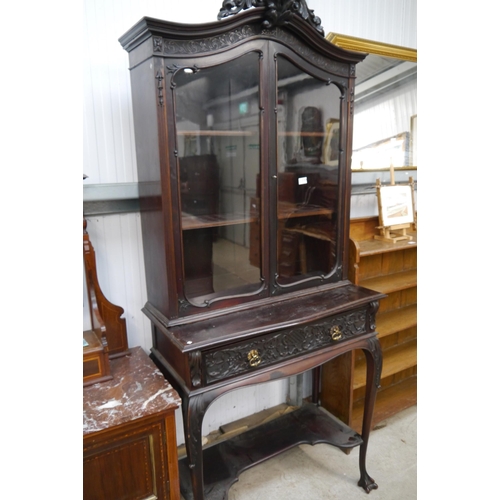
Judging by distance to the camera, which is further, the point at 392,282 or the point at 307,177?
the point at 392,282

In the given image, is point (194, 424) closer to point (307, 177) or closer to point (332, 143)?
point (307, 177)

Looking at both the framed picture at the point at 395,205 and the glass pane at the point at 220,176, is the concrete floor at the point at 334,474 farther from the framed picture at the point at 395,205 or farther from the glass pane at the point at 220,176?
the framed picture at the point at 395,205

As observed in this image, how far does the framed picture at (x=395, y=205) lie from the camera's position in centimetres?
244

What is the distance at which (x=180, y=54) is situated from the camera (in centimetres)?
133

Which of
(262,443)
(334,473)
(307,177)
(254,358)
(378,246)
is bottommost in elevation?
(334,473)

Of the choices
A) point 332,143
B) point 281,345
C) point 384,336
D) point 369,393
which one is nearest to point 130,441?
point 281,345

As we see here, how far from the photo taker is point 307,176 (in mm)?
1819

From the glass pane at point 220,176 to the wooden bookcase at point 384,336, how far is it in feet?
2.44

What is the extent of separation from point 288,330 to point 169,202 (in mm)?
659

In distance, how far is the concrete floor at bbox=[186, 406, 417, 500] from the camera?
193 centimetres

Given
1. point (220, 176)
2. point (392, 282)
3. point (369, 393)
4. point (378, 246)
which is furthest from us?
point (392, 282)

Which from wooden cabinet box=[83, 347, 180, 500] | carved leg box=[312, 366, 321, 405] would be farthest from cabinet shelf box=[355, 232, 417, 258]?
wooden cabinet box=[83, 347, 180, 500]

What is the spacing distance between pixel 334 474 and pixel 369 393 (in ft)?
1.60
